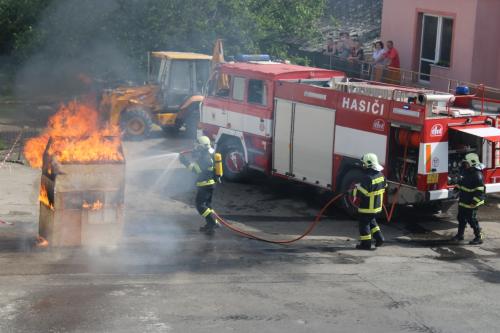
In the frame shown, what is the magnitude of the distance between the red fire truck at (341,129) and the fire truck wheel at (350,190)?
2 centimetres

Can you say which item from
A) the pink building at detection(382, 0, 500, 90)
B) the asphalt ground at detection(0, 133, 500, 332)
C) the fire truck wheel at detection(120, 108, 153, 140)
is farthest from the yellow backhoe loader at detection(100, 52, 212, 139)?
the asphalt ground at detection(0, 133, 500, 332)

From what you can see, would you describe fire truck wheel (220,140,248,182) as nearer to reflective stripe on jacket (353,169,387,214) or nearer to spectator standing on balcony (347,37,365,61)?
reflective stripe on jacket (353,169,387,214)

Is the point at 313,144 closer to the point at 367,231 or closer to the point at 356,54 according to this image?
the point at 367,231

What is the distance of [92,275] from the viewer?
10.4 metres

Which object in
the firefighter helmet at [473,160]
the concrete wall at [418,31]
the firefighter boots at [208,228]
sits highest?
the concrete wall at [418,31]

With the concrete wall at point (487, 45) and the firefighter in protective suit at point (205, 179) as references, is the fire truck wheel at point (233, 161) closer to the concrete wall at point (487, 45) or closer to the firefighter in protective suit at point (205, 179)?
the firefighter in protective suit at point (205, 179)

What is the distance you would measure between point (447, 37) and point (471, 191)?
8851 mm

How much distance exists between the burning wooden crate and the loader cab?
9621 millimetres

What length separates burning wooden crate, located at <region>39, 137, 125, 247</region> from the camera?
11.4m

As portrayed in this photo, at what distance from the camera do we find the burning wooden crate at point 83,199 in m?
11.4

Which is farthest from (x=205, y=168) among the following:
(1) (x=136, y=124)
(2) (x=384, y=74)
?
(2) (x=384, y=74)

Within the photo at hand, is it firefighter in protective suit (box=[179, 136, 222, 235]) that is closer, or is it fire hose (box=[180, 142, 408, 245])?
fire hose (box=[180, 142, 408, 245])

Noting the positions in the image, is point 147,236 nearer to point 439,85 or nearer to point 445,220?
point 445,220

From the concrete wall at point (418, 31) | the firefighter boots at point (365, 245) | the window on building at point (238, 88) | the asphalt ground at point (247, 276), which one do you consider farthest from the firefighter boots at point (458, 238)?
the concrete wall at point (418, 31)
